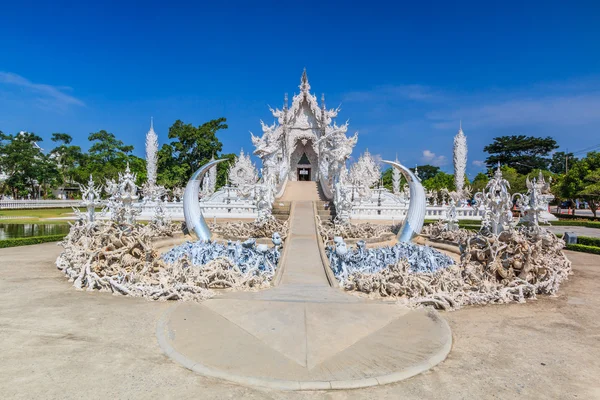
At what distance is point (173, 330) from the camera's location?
5.44m

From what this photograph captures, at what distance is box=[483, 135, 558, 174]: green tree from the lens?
5916 centimetres

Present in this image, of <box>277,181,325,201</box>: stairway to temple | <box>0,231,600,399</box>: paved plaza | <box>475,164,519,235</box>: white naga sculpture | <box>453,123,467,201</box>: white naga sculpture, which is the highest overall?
<box>453,123,467,201</box>: white naga sculpture

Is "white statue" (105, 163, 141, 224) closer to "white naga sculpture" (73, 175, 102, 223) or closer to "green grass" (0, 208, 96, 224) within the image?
"white naga sculpture" (73, 175, 102, 223)

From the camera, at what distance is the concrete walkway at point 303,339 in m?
4.22

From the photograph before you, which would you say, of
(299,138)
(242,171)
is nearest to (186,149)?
(242,171)

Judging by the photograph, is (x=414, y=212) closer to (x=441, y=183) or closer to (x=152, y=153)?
(x=152, y=153)

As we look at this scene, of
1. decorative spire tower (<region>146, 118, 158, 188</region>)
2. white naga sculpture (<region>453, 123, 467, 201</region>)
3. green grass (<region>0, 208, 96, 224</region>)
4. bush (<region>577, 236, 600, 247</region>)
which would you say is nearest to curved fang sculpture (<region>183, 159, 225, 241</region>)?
green grass (<region>0, 208, 96, 224</region>)

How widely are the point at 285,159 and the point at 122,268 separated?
867 inches

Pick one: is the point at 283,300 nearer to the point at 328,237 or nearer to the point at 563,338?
the point at 563,338

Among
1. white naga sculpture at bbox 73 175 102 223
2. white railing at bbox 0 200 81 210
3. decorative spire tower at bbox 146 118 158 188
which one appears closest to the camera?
white naga sculpture at bbox 73 175 102 223

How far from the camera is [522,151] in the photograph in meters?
60.8

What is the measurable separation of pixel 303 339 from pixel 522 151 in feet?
219

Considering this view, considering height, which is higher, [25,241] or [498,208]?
[498,208]

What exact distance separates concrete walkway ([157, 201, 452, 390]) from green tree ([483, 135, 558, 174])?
6093 cm
